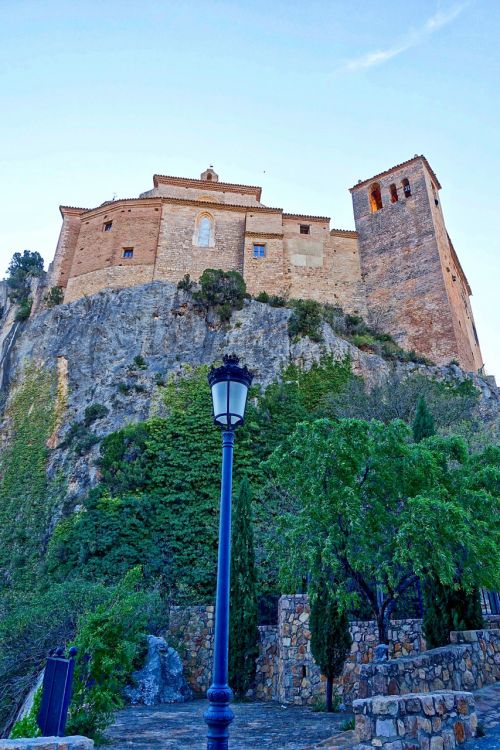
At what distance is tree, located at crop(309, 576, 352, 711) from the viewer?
10117 mm

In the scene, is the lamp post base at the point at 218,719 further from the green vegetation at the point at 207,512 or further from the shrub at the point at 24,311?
the shrub at the point at 24,311

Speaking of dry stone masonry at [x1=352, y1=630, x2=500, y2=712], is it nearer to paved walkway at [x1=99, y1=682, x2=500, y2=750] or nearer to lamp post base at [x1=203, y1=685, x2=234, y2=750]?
paved walkway at [x1=99, y1=682, x2=500, y2=750]

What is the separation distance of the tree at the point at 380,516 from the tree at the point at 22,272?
27.8 metres

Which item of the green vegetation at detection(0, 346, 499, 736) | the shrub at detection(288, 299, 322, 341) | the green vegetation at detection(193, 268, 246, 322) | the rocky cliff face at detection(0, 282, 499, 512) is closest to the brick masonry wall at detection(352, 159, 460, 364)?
the green vegetation at detection(0, 346, 499, 736)

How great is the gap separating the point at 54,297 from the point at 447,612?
26471mm

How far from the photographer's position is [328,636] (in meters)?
10.3

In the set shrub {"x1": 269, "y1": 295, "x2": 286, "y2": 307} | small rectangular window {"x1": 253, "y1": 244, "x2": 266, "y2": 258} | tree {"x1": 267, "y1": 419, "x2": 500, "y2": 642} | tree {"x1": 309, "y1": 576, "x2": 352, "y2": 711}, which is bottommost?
tree {"x1": 309, "y1": 576, "x2": 352, "y2": 711}

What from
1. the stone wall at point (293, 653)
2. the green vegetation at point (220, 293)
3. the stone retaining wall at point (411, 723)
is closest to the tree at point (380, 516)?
the stone retaining wall at point (411, 723)

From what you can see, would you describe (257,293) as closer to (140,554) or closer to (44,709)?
(140,554)

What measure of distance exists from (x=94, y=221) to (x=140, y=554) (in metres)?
23.7

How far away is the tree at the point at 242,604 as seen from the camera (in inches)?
476

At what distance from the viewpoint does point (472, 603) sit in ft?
31.9

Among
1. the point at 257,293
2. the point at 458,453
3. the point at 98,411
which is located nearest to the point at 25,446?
the point at 98,411

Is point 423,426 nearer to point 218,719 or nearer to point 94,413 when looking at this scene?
point 218,719
